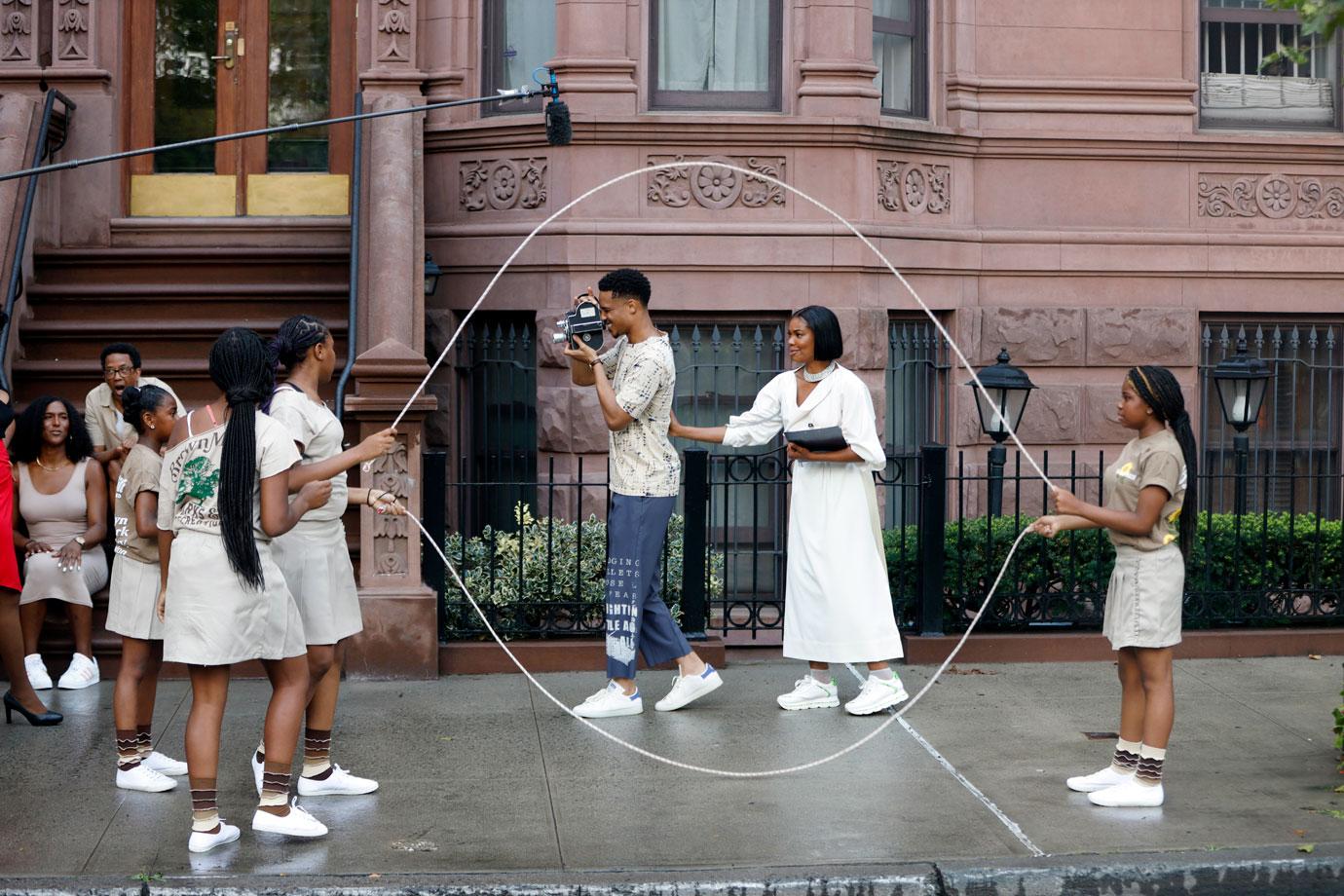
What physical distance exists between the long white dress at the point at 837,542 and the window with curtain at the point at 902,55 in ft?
15.9

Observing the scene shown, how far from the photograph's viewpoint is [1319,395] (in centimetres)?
1347

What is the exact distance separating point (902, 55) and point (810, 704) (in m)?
6.02

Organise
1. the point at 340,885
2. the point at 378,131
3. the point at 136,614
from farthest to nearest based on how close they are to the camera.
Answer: the point at 378,131 < the point at 136,614 < the point at 340,885

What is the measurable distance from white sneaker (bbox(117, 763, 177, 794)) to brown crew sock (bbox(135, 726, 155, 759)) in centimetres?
9

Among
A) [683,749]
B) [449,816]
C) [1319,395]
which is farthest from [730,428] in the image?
[1319,395]

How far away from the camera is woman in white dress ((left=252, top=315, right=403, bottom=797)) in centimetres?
662

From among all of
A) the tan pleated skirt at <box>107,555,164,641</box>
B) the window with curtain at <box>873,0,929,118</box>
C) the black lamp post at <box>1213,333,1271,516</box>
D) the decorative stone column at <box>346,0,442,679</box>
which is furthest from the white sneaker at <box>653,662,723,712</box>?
the window with curtain at <box>873,0,929,118</box>

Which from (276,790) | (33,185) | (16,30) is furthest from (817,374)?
(16,30)

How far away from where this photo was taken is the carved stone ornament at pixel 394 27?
12578mm

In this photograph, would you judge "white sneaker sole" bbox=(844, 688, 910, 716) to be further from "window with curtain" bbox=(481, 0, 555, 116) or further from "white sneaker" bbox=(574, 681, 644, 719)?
"window with curtain" bbox=(481, 0, 555, 116)

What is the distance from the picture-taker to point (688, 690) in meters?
8.59

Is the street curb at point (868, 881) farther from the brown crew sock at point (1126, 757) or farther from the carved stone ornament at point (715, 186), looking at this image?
the carved stone ornament at point (715, 186)

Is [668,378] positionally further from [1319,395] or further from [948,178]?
[1319,395]

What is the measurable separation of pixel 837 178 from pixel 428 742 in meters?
5.69
